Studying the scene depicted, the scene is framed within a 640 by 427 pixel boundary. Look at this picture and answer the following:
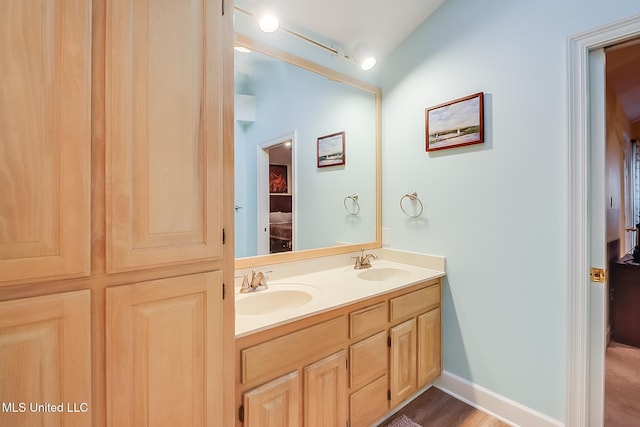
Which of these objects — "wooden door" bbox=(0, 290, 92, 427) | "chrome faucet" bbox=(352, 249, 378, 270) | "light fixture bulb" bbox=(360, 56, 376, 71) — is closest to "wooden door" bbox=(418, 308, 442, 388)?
"chrome faucet" bbox=(352, 249, 378, 270)

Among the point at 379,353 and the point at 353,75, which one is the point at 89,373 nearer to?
the point at 379,353

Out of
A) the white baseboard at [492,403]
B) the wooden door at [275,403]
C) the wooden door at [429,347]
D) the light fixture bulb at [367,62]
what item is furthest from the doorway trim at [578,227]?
the wooden door at [275,403]

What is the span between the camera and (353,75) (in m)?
2.15

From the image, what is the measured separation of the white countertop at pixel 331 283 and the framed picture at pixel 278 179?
49cm

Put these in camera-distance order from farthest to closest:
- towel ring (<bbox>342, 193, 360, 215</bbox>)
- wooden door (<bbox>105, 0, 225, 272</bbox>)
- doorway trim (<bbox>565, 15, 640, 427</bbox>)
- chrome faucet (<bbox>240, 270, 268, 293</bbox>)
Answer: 1. towel ring (<bbox>342, 193, 360, 215</bbox>)
2. chrome faucet (<bbox>240, 270, 268, 293</bbox>)
3. doorway trim (<bbox>565, 15, 640, 427</bbox>)
4. wooden door (<bbox>105, 0, 225, 272</bbox>)

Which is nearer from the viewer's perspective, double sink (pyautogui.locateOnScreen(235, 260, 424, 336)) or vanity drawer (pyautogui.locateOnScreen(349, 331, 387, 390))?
double sink (pyautogui.locateOnScreen(235, 260, 424, 336))

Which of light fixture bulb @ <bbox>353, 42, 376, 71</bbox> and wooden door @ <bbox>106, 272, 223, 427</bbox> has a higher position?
light fixture bulb @ <bbox>353, 42, 376, 71</bbox>

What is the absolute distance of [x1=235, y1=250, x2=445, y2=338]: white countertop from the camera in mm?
1162

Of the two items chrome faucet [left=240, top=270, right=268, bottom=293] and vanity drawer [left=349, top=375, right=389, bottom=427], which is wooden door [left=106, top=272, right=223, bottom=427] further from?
vanity drawer [left=349, top=375, right=389, bottom=427]

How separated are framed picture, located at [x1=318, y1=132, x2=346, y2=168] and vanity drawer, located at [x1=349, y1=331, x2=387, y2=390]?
117 centimetres

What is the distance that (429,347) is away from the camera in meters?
1.83

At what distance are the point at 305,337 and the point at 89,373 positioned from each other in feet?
2.42

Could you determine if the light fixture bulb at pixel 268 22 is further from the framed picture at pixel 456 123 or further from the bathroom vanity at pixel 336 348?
the bathroom vanity at pixel 336 348

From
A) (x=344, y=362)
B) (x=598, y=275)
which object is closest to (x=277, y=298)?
(x=344, y=362)
